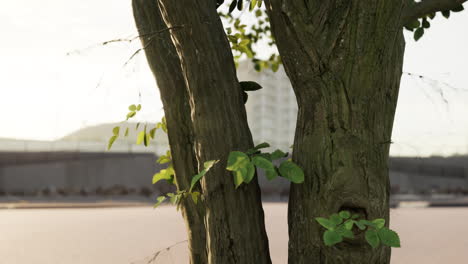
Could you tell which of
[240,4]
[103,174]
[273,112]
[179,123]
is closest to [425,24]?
[240,4]

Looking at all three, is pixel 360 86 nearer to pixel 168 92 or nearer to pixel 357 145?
pixel 357 145

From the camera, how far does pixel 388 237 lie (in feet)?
6.21

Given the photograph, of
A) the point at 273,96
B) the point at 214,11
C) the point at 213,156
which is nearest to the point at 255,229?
the point at 213,156

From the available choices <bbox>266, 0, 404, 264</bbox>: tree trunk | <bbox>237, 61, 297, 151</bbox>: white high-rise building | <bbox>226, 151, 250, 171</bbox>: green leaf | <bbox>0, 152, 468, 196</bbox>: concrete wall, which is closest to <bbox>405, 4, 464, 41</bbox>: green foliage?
<bbox>266, 0, 404, 264</bbox>: tree trunk

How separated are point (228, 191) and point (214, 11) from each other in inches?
34.6

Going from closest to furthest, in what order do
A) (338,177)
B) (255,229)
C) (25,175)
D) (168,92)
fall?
(338,177)
(255,229)
(168,92)
(25,175)

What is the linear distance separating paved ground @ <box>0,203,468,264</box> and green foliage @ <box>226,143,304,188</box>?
3.26 m

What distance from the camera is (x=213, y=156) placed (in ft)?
7.39

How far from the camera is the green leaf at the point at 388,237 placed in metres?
1.87

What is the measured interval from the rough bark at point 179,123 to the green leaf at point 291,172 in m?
0.59

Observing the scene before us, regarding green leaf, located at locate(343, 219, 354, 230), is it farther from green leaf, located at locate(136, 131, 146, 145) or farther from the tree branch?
green leaf, located at locate(136, 131, 146, 145)

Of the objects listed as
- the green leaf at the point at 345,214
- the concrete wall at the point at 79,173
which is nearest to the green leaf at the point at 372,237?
the green leaf at the point at 345,214

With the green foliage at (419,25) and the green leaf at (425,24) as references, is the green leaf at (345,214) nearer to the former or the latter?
the green foliage at (419,25)

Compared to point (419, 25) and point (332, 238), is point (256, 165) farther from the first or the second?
point (419, 25)
